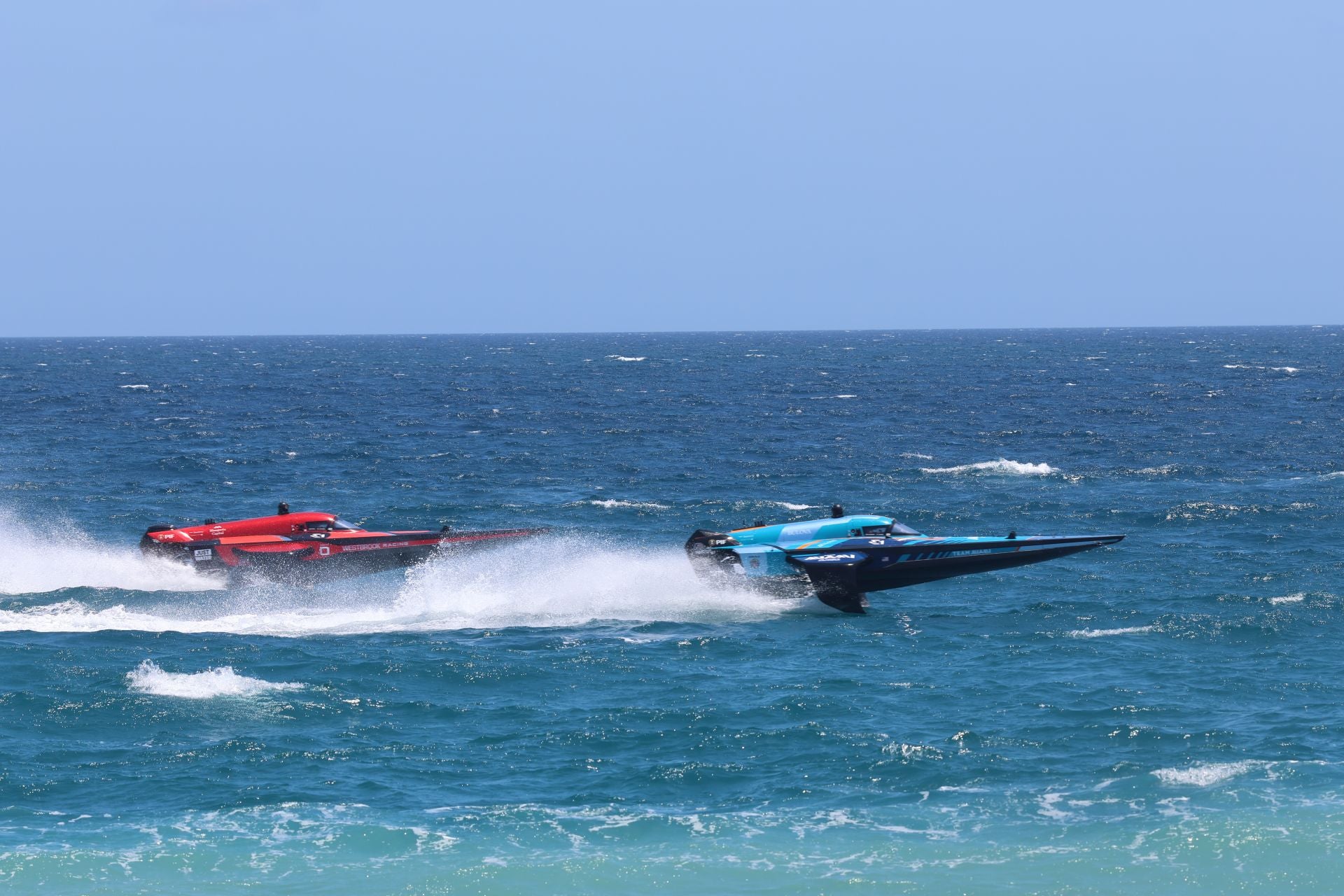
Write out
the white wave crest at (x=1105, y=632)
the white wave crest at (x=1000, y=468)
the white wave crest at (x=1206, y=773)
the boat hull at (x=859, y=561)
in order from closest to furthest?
the white wave crest at (x=1206, y=773) < the white wave crest at (x=1105, y=632) < the boat hull at (x=859, y=561) < the white wave crest at (x=1000, y=468)

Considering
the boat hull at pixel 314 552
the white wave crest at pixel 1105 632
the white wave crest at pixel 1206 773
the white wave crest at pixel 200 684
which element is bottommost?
the white wave crest at pixel 1206 773

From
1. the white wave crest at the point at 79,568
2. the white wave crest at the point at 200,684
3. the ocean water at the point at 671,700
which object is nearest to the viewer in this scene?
the ocean water at the point at 671,700

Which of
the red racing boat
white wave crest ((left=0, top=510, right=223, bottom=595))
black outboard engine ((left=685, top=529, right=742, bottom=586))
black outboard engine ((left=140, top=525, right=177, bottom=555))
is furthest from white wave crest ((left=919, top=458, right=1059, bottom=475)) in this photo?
black outboard engine ((left=140, top=525, right=177, bottom=555))

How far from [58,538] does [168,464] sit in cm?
2414

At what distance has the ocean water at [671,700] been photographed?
23.3 meters

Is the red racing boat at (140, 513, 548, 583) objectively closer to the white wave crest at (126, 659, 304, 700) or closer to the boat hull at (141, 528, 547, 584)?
the boat hull at (141, 528, 547, 584)

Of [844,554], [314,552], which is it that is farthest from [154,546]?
[844,554]

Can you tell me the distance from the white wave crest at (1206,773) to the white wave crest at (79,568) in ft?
89.6

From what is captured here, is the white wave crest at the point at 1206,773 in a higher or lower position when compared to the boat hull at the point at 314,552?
lower

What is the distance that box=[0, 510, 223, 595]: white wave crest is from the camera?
42.2 m

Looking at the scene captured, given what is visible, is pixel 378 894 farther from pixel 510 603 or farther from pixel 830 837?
pixel 510 603

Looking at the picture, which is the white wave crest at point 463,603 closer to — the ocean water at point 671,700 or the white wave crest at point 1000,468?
the ocean water at point 671,700

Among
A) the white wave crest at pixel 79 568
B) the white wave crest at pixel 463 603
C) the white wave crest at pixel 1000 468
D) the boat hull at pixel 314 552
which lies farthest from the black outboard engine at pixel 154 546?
the white wave crest at pixel 1000 468

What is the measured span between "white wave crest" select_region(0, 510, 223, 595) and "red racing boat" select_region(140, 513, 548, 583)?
1.99 feet
